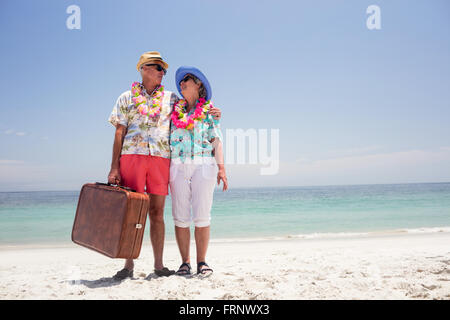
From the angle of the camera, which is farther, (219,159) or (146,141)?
(219,159)

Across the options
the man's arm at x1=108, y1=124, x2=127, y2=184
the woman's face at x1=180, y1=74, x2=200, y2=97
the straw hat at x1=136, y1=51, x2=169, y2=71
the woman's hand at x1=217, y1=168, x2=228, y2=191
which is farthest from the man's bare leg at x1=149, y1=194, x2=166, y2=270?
the straw hat at x1=136, y1=51, x2=169, y2=71

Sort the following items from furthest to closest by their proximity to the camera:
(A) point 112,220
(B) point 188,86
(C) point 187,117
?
(B) point 188,86, (C) point 187,117, (A) point 112,220

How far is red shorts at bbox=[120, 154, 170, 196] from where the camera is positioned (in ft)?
8.50

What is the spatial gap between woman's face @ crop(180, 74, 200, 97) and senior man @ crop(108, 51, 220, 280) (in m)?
0.18

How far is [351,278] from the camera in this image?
2605 mm

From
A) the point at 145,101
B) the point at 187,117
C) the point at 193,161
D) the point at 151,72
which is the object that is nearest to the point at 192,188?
the point at 193,161

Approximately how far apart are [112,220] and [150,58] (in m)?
1.46

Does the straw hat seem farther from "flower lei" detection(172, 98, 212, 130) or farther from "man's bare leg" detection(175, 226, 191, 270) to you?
"man's bare leg" detection(175, 226, 191, 270)

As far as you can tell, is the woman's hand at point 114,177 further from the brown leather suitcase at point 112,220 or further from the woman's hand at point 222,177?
the woman's hand at point 222,177

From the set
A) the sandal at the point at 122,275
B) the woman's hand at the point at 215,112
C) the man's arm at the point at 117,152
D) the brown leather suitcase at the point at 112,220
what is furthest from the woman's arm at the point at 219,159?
the sandal at the point at 122,275

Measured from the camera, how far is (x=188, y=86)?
2830 millimetres

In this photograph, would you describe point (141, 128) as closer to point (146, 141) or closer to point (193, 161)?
point (146, 141)
